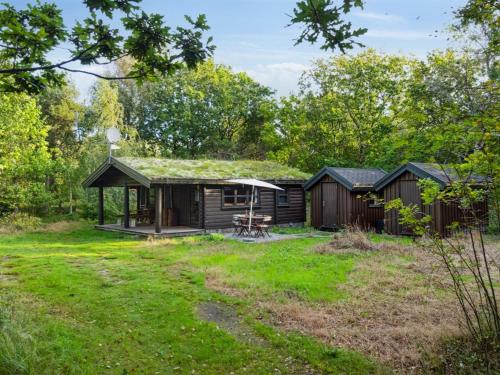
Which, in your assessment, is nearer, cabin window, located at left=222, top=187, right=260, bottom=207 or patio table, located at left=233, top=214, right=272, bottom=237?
patio table, located at left=233, top=214, right=272, bottom=237

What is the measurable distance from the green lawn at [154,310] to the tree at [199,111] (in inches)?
865

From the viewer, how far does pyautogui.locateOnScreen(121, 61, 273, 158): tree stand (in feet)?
111

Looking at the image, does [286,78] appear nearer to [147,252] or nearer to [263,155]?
[263,155]

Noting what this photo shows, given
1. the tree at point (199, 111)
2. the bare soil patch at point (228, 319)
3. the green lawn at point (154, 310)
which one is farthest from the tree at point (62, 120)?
the bare soil patch at point (228, 319)

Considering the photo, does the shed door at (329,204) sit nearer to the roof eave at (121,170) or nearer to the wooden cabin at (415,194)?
the wooden cabin at (415,194)

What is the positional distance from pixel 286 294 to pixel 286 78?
28.0 meters

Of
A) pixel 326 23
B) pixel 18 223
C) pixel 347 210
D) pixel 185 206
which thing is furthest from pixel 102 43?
pixel 18 223

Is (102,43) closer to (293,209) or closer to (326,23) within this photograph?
(326,23)

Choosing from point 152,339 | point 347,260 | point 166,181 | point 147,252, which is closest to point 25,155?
point 166,181

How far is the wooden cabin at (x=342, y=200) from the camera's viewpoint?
17.8 meters

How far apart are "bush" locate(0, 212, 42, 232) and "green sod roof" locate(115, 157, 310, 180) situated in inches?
218

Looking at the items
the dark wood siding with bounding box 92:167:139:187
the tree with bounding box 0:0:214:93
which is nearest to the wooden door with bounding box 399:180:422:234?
the dark wood siding with bounding box 92:167:139:187

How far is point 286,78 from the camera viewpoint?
109ft

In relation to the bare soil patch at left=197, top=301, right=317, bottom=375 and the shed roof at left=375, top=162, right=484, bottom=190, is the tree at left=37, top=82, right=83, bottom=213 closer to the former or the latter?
the shed roof at left=375, top=162, right=484, bottom=190
